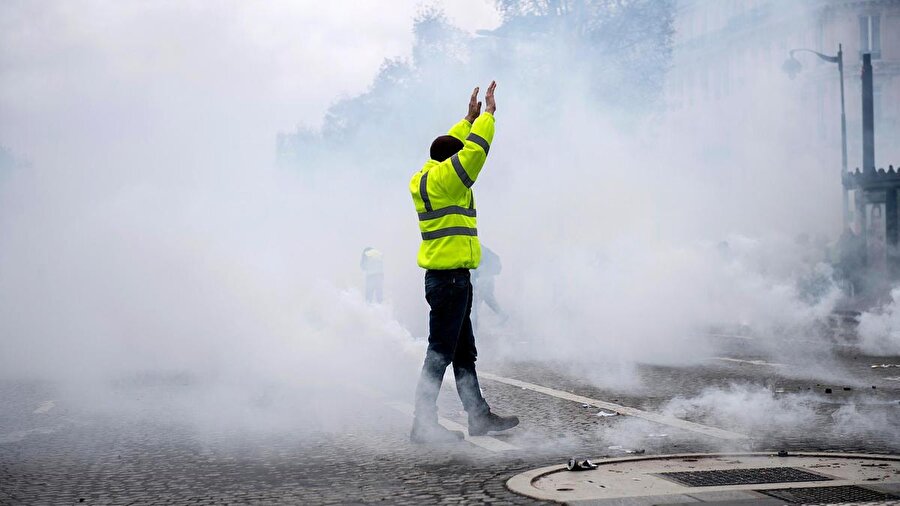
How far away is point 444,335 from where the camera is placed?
6707mm

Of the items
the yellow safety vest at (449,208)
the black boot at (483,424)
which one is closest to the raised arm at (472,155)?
the yellow safety vest at (449,208)

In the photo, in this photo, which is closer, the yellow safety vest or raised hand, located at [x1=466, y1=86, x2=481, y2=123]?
the yellow safety vest

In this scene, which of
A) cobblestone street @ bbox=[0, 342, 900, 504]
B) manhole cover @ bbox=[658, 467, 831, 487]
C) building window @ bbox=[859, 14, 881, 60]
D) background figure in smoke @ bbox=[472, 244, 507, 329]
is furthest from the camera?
building window @ bbox=[859, 14, 881, 60]

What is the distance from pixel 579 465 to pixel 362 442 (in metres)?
1.60

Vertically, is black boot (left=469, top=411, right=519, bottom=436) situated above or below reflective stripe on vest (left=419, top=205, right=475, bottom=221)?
below

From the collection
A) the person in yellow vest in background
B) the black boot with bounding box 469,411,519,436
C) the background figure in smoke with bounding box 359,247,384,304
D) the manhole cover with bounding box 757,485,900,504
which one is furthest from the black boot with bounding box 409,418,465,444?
the background figure in smoke with bounding box 359,247,384,304

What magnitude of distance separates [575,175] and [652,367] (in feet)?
47.6

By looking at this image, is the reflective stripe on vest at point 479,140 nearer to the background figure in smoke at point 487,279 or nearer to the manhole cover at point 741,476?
the manhole cover at point 741,476

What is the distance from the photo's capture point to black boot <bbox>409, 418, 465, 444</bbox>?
656cm

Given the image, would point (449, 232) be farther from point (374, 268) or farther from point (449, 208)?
point (374, 268)

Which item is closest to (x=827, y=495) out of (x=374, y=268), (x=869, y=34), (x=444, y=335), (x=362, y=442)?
(x=444, y=335)

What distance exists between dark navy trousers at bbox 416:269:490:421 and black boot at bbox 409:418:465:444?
44 mm

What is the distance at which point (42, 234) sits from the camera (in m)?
16.8

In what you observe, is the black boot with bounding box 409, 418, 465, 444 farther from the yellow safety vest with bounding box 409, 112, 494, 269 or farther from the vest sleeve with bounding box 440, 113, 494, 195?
the vest sleeve with bounding box 440, 113, 494, 195
